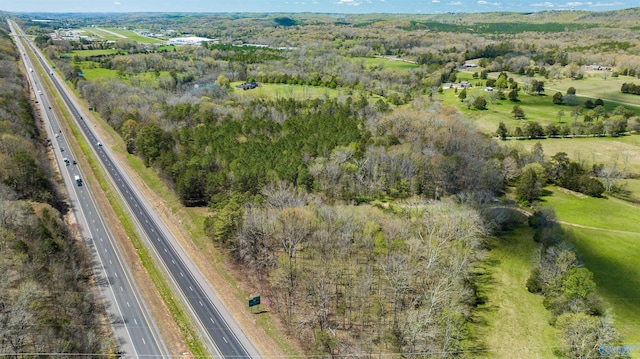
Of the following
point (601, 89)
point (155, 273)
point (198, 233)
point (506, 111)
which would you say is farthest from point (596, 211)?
point (601, 89)

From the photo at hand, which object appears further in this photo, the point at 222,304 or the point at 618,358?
the point at 222,304

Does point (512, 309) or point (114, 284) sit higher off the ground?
point (114, 284)

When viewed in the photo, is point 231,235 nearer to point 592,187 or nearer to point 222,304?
point 222,304

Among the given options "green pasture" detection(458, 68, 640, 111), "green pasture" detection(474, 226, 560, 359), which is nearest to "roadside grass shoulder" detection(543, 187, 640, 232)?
"green pasture" detection(474, 226, 560, 359)

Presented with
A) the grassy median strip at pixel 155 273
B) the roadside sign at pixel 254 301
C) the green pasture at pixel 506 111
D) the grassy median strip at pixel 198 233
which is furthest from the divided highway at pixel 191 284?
the green pasture at pixel 506 111

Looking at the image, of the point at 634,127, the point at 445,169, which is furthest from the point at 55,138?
the point at 634,127

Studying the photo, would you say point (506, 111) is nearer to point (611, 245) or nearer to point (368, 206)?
point (611, 245)
